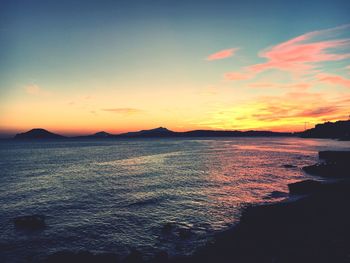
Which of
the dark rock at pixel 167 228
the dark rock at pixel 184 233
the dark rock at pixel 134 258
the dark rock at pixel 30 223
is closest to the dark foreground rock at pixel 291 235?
the dark rock at pixel 184 233

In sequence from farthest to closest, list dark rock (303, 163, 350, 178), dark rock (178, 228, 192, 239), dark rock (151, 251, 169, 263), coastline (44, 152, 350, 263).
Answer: dark rock (303, 163, 350, 178) < dark rock (178, 228, 192, 239) < dark rock (151, 251, 169, 263) < coastline (44, 152, 350, 263)

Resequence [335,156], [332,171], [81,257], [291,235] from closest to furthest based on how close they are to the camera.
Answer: [81,257] → [291,235] → [332,171] → [335,156]

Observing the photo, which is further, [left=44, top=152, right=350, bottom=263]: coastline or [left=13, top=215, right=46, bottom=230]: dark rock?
[left=13, top=215, right=46, bottom=230]: dark rock

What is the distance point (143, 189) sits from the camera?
42.6m

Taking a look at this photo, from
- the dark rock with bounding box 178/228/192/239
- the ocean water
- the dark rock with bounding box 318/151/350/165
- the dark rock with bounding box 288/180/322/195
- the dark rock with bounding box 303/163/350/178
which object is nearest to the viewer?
the ocean water

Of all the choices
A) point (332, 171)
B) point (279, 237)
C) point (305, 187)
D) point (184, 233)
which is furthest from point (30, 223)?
point (332, 171)

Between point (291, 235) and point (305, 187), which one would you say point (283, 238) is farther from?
point (305, 187)

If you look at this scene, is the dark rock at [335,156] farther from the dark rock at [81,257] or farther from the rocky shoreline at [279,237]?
the dark rock at [81,257]

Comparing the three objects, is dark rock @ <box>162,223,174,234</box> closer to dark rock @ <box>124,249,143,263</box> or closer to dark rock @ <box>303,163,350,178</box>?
dark rock @ <box>124,249,143,263</box>

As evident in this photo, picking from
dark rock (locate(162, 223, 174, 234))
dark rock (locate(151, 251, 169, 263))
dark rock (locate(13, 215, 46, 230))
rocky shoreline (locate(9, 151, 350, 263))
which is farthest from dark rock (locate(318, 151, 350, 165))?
dark rock (locate(13, 215, 46, 230))

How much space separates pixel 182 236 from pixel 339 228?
13598 mm

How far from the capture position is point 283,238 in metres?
19.8

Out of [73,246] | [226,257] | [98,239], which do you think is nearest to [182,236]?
[226,257]

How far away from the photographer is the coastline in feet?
56.2
